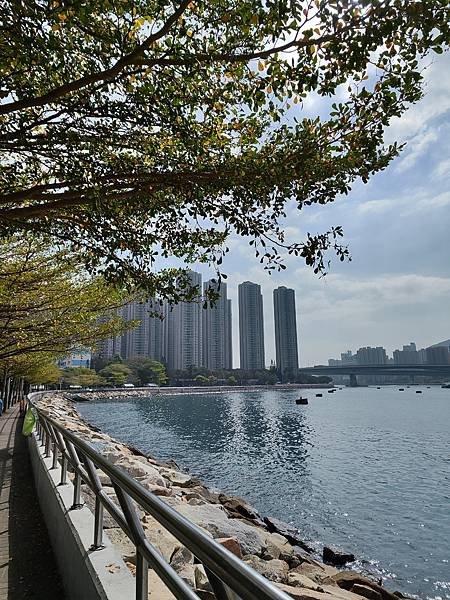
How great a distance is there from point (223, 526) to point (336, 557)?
374 cm

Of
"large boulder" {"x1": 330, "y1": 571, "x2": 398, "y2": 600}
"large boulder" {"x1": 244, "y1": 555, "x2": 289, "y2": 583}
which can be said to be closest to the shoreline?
"large boulder" {"x1": 330, "y1": 571, "x2": 398, "y2": 600}

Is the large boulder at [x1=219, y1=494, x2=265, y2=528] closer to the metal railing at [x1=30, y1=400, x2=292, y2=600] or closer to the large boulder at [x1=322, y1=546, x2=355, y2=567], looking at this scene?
the large boulder at [x1=322, y1=546, x2=355, y2=567]

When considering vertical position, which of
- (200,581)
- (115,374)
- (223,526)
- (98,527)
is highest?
(115,374)

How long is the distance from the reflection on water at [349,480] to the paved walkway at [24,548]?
805 cm

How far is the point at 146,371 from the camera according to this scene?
4749 inches

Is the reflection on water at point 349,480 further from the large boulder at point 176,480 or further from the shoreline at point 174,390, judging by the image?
the shoreline at point 174,390

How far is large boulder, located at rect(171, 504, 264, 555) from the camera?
8.41m

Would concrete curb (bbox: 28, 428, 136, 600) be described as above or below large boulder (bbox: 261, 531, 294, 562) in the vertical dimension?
above

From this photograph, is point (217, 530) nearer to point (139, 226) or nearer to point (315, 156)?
point (139, 226)

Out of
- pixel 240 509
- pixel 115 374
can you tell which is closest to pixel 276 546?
pixel 240 509

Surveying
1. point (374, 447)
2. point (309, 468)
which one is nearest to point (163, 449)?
point (309, 468)

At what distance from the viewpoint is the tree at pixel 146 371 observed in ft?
394

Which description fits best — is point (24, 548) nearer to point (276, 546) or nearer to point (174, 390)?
point (276, 546)

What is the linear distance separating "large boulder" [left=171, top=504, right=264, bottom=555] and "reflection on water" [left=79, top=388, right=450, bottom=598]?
3502mm
